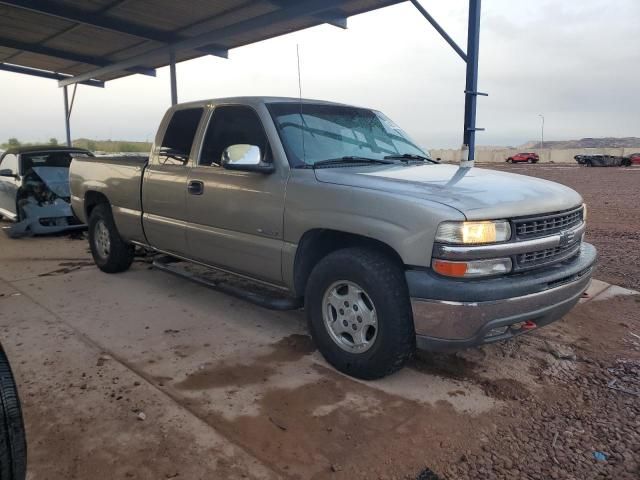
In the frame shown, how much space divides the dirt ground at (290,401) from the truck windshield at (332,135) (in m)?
1.56

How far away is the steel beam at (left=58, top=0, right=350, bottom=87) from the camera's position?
28.8 ft

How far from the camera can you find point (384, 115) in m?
5.17

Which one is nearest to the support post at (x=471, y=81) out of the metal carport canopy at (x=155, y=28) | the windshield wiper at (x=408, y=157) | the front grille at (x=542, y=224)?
the metal carport canopy at (x=155, y=28)

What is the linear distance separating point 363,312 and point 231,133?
208 centimetres

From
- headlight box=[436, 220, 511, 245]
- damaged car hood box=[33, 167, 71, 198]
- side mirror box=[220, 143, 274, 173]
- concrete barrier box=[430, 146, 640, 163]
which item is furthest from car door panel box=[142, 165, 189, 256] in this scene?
concrete barrier box=[430, 146, 640, 163]

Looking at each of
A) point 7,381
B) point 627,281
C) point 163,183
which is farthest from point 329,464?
point 627,281

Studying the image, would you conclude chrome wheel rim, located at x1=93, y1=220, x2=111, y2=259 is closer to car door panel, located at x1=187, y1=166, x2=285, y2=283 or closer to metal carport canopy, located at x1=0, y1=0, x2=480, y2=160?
car door panel, located at x1=187, y1=166, x2=285, y2=283

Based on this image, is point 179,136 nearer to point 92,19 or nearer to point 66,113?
point 92,19

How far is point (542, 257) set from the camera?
130 inches

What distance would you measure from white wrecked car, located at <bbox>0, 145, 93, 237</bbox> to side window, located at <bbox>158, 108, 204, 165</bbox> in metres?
4.37

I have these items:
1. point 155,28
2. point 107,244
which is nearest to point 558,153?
point 155,28

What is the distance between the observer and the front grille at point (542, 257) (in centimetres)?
315

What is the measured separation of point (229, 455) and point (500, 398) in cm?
174

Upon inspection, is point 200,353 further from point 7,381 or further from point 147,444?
point 7,381
